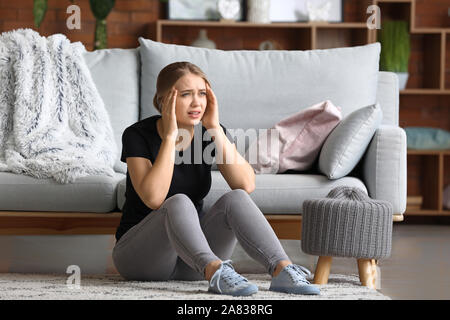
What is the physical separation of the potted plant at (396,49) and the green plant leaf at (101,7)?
1681mm

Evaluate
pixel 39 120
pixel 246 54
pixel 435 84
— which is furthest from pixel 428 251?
pixel 39 120

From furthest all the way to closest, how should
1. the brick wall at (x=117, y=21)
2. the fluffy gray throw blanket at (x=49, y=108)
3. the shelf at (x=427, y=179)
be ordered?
the brick wall at (x=117, y=21)
the shelf at (x=427, y=179)
the fluffy gray throw blanket at (x=49, y=108)

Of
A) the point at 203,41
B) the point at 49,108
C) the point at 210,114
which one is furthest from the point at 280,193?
the point at 203,41

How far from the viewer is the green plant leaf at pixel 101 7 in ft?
14.6

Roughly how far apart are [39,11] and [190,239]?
2.91m

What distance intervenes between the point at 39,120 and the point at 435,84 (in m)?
2.78

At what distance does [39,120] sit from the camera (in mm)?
2896

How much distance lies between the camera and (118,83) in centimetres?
319

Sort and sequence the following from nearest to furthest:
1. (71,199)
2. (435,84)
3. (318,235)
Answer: (318,235) → (71,199) → (435,84)

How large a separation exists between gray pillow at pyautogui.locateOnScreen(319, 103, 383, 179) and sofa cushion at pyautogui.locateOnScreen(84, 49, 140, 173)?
89 cm

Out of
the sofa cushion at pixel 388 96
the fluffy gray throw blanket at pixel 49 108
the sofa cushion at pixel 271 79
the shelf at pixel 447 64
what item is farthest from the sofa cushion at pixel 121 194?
the shelf at pixel 447 64

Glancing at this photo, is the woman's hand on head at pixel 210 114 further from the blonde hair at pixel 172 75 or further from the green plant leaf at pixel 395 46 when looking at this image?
the green plant leaf at pixel 395 46

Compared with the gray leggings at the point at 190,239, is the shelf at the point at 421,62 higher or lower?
higher
